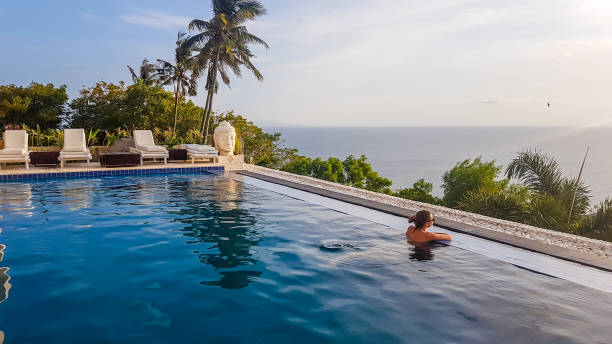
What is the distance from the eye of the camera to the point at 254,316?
3350 mm

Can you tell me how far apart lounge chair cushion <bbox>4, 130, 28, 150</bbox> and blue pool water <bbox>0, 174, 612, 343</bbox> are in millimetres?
6720

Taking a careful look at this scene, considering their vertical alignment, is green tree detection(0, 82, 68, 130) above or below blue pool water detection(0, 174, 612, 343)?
above

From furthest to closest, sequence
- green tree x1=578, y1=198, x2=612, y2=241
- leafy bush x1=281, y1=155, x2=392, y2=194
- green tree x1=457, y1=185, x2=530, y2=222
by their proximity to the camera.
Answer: leafy bush x1=281, y1=155, x2=392, y2=194, green tree x1=457, y1=185, x2=530, y2=222, green tree x1=578, y1=198, x2=612, y2=241

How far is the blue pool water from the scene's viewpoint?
310 cm

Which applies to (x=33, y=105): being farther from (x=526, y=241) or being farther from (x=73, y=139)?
(x=526, y=241)

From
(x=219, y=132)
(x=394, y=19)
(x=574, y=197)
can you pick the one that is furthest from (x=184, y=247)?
(x=394, y=19)

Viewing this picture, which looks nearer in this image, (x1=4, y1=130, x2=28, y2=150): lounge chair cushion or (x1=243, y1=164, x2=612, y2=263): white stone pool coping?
(x1=243, y1=164, x2=612, y2=263): white stone pool coping

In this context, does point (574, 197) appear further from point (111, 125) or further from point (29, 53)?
point (29, 53)

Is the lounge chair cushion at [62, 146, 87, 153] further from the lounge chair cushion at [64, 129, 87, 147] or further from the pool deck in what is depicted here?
the pool deck

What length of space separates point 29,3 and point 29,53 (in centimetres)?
1340

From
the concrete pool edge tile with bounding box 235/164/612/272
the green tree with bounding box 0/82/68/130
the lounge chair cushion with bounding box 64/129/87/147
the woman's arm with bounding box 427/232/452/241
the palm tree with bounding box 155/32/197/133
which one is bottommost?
the woman's arm with bounding box 427/232/452/241

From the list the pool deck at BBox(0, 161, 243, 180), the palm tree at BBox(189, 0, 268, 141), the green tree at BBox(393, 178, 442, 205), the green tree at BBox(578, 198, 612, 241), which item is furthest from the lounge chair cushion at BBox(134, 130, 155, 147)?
the green tree at BBox(578, 198, 612, 241)

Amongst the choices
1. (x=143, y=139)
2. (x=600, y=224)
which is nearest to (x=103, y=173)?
(x=143, y=139)

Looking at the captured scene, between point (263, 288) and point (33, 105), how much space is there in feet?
83.6
